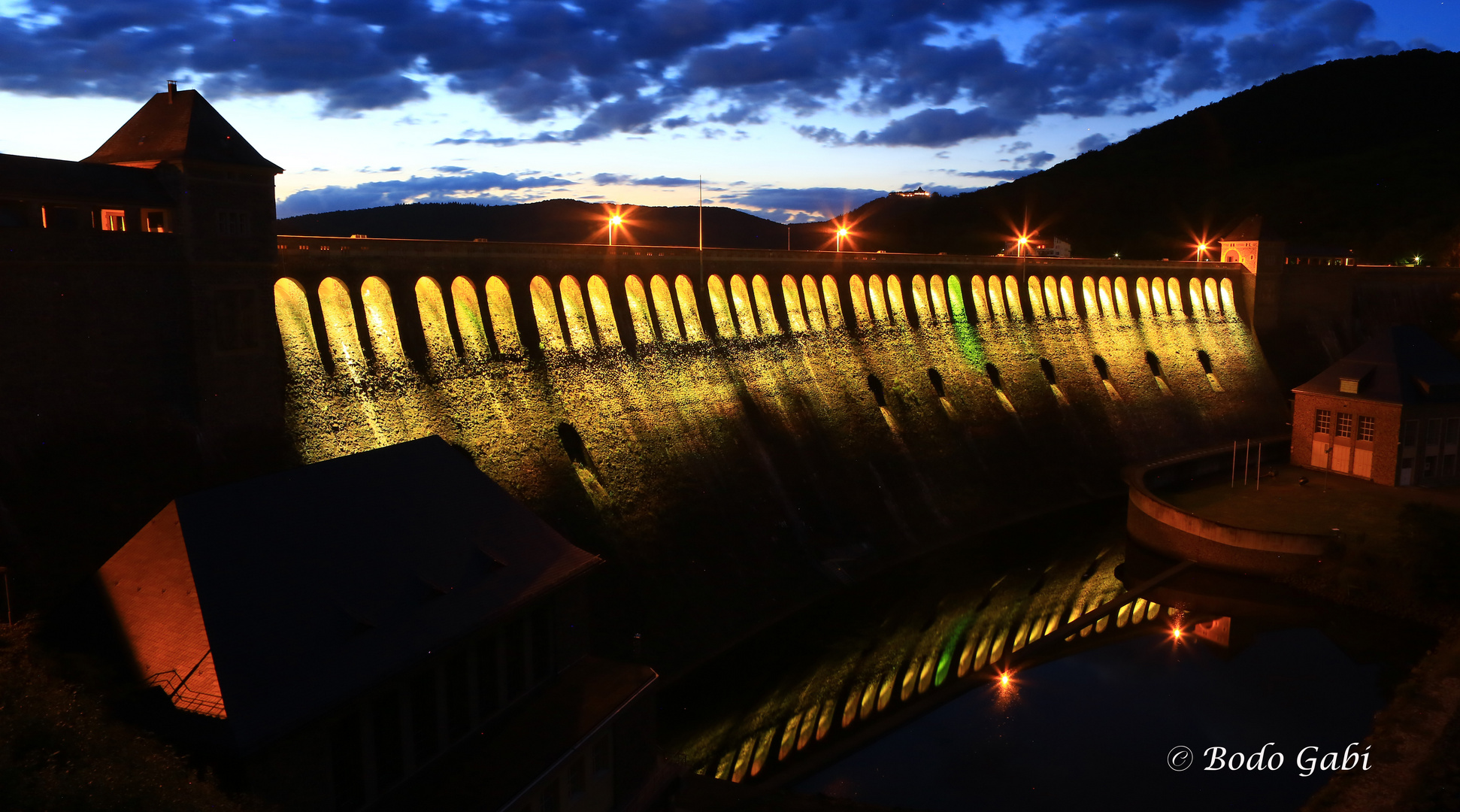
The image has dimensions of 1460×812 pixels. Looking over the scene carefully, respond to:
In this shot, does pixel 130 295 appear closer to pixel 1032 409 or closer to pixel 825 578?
pixel 825 578

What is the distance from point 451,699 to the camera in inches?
551

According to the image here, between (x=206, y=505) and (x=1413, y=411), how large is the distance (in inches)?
1696

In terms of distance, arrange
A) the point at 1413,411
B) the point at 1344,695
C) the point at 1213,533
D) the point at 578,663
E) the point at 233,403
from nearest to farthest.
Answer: the point at 578,663 < the point at 233,403 < the point at 1344,695 < the point at 1213,533 < the point at 1413,411

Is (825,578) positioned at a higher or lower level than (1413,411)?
lower

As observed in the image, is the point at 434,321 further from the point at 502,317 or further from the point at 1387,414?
the point at 1387,414

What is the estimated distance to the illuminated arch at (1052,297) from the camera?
1889 inches

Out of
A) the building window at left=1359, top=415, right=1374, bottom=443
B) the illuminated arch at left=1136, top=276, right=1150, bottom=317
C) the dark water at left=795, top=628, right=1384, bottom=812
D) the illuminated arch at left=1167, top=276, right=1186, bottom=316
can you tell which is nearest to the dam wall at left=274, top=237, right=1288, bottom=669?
the illuminated arch at left=1136, top=276, right=1150, bottom=317

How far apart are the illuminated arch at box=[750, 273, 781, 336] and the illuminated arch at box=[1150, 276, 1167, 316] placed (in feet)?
95.3

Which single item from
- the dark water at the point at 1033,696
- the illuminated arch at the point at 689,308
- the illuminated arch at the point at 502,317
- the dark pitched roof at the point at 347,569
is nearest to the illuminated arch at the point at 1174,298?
the dark water at the point at 1033,696

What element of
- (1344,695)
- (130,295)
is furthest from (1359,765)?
(130,295)

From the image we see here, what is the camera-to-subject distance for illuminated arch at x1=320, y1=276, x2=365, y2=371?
23.5 metres

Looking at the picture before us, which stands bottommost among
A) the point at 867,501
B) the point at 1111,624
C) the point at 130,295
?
the point at 1111,624

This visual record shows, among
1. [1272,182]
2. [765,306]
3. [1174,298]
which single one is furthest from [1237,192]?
[765,306]

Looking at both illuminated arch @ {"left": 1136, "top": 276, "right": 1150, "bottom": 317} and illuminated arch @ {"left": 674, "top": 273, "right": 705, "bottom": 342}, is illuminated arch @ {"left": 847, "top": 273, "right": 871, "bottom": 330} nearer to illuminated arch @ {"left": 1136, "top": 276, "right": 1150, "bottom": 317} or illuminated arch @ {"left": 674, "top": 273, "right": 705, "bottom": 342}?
illuminated arch @ {"left": 674, "top": 273, "right": 705, "bottom": 342}
